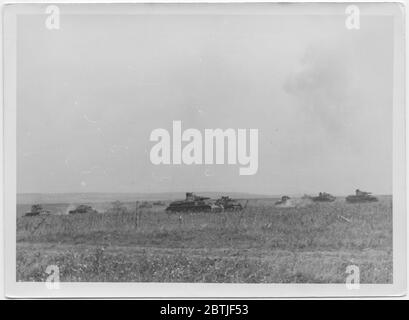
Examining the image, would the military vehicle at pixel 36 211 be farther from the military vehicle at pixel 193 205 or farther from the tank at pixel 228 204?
the tank at pixel 228 204

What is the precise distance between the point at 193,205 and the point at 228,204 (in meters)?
0.17

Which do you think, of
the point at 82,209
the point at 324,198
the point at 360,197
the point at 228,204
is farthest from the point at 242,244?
the point at 82,209

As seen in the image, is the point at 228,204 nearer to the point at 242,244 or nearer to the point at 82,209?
the point at 242,244

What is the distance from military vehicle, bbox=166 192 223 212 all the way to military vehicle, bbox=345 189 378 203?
638 millimetres

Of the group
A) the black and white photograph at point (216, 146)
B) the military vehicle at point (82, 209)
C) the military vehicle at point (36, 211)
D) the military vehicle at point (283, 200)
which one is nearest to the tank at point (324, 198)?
the black and white photograph at point (216, 146)

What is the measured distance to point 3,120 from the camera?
2.72m

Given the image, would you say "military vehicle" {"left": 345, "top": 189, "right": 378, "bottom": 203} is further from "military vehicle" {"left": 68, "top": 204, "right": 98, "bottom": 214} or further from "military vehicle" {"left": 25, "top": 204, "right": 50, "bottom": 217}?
"military vehicle" {"left": 25, "top": 204, "right": 50, "bottom": 217}

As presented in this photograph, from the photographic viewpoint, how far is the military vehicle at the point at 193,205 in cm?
269

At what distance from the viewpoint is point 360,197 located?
8.80ft

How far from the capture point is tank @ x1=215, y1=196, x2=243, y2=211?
106 inches

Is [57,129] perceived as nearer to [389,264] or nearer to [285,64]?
[285,64]

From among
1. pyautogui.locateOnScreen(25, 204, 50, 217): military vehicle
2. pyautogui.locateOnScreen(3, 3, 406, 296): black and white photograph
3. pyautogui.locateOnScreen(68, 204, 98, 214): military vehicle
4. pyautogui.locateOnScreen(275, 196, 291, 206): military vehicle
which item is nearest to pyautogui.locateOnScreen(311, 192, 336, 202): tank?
pyautogui.locateOnScreen(3, 3, 406, 296): black and white photograph
